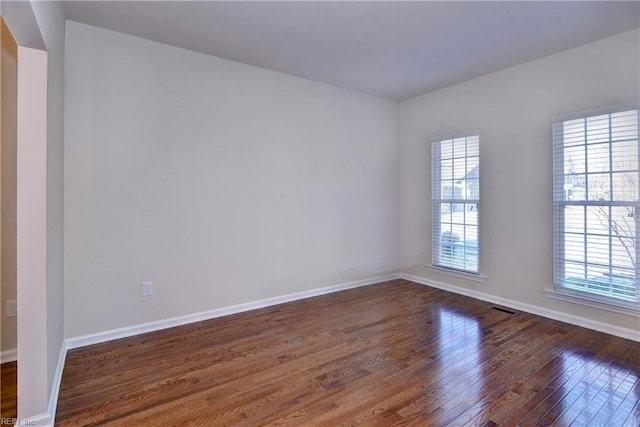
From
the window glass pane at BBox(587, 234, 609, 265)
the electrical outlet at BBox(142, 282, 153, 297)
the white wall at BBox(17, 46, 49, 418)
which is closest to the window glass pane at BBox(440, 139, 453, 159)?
the window glass pane at BBox(587, 234, 609, 265)

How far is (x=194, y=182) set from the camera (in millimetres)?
3148

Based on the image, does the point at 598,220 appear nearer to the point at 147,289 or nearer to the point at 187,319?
the point at 187,319

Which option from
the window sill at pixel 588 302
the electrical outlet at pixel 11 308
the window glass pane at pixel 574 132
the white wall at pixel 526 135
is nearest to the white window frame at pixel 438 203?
the white wall at pixel 526 135

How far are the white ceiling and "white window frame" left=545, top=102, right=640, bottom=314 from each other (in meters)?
0.66

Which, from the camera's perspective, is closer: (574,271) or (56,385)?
(56,385)

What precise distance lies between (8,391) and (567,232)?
15.0ft

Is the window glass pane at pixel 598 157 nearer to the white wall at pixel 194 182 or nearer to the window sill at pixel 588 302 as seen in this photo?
the window sill at pixel 588 302

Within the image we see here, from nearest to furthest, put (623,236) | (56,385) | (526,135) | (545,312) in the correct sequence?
(56,385) < (623,236) < (545,312) < (526,135)

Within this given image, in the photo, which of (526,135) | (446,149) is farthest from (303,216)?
(526,135)

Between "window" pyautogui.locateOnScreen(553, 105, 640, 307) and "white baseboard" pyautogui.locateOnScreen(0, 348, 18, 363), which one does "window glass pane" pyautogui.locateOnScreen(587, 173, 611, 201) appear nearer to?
"window" pyautogui.locateOnScreen(553, 105, 640, 307)

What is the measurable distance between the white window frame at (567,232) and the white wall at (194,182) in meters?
2.17

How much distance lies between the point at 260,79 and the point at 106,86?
56.9 inches

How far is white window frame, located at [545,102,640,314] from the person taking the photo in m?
2.78

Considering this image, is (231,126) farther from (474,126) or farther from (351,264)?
(474,126)
